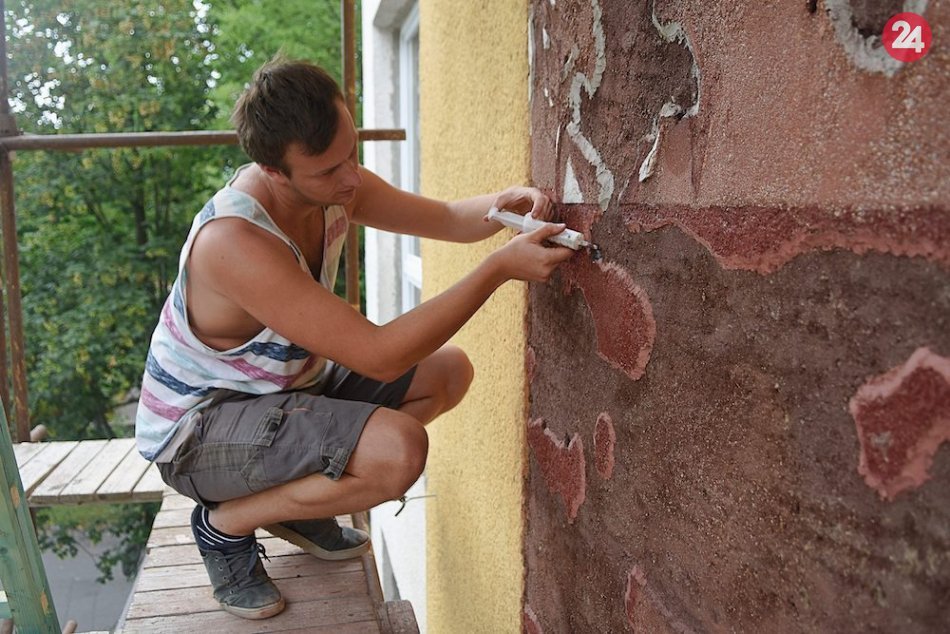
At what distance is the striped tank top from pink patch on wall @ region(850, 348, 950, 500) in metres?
1.43

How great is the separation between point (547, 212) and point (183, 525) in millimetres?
1854

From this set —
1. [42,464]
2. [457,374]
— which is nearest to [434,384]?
[457,374]

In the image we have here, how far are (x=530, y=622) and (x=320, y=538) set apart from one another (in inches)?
33.9

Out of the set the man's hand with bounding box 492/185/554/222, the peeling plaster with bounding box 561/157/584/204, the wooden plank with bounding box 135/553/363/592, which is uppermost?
the peeling plaster with bounding box 561/157/584/204

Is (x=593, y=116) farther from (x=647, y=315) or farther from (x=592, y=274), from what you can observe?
(x=647, y=315)

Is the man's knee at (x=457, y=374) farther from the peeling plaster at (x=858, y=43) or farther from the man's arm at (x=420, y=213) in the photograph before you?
the peeling plaster at (x=858, y=43)

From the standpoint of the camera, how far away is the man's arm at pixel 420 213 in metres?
2.14

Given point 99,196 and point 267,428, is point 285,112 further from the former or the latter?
point 99,196

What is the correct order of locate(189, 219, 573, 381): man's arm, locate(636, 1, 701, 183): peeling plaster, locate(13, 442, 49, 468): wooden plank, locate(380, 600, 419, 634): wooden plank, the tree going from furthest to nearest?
the tree < locate(13, 442, 49, 468): wooden plank < locate(380, 600, 419, 634): wooden plank < locate(189, 219, 573, 381): man's arm < locate(636, 1, 701, 183): peeling plaster

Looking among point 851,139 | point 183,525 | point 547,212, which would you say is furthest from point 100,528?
point 851,139

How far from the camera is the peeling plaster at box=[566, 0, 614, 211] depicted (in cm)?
132

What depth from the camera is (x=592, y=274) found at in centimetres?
142

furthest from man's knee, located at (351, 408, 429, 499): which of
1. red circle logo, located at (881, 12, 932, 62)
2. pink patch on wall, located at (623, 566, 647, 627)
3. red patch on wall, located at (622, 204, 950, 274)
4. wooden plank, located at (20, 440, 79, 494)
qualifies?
wooden plank, located at (20, 440, 79, 494)

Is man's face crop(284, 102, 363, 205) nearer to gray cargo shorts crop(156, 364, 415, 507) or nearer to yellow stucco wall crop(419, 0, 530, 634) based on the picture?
yellow stucco wall crop(419, 0, 530, 634)
